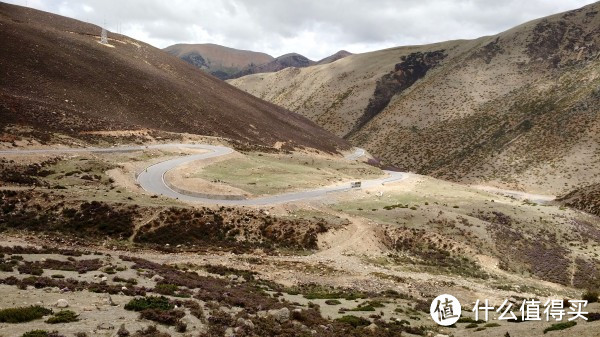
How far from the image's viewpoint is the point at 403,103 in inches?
5822

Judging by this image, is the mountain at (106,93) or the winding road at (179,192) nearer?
the winding road at (179,192)

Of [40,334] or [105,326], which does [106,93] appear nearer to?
[105,326]

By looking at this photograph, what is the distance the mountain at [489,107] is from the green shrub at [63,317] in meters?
88.8

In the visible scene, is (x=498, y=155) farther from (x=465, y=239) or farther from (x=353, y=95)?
(x=353, y=95)

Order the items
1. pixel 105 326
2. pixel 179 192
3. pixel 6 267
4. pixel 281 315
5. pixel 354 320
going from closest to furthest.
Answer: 1. pixel 105 326
2. pixel 281 315
3. pixel 6 267
4. pixel 354 320
5. pixel 179 192

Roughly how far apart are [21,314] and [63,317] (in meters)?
1.19

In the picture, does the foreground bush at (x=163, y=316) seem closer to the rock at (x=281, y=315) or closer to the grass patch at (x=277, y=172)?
the rock at (x=281, y=315)

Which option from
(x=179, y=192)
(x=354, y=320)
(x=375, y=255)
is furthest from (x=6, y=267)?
(x=375, y=255)

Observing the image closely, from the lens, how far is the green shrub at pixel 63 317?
42.5ft

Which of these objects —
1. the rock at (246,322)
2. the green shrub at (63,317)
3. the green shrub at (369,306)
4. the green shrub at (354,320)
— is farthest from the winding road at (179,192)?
the green shrub at (63,317)

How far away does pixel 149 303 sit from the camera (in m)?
16.0

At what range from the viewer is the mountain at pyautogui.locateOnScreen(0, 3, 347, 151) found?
205ft

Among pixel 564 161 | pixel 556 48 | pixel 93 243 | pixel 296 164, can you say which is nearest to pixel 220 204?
pixel 93 243

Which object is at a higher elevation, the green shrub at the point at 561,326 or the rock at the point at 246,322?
the green shrub at the point at 561,326
